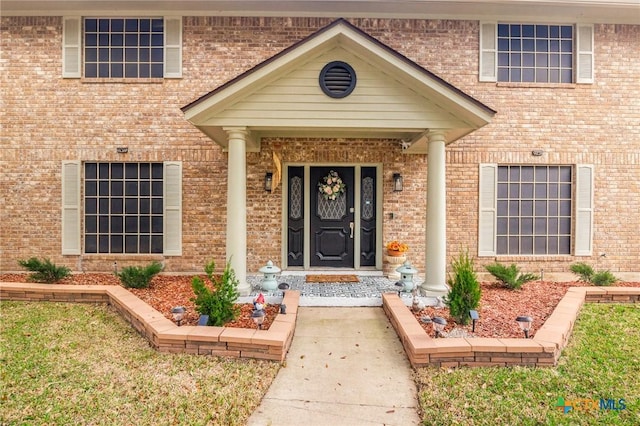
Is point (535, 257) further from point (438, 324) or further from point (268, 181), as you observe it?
point (268, 181)

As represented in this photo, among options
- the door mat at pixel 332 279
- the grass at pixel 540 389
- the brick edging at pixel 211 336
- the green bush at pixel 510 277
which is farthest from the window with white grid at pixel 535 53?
→ the brick edging at pixel 211 336

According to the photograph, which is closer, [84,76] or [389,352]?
[389,352]

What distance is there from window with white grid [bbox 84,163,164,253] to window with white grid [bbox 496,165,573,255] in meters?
7.40

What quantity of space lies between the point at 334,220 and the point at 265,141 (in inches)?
88.5

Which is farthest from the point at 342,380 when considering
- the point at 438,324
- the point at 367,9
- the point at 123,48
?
the point at 123,48

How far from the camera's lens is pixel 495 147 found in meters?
7.00

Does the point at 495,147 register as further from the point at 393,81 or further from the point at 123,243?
the point at 123,243

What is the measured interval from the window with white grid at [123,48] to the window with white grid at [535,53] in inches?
291

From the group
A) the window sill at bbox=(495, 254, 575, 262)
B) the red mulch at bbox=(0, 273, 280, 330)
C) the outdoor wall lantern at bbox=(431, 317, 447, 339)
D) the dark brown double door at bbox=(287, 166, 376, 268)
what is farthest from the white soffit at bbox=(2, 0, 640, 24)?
the outdoor wall lantern at bbox=(431, 317, 447, 339)

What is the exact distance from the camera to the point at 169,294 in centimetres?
537

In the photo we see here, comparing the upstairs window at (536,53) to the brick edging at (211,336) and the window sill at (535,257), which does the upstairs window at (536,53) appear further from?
the brick edging at (211,336)

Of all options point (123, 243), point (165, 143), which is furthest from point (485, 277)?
point (123, 243)

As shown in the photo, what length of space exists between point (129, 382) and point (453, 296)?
3.71 m

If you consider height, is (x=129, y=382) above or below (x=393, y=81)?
below
